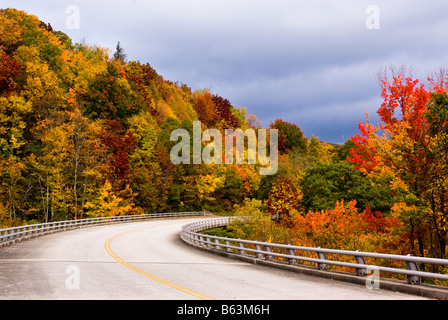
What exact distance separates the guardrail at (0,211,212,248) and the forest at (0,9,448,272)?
203 cm

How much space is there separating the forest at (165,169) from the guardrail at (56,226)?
2.03 meters

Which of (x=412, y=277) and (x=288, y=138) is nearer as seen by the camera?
(x=412, y=277)

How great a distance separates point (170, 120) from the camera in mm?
75938

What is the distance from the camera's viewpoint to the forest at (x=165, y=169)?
17.2 m

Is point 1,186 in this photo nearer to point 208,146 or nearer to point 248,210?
point 248,210

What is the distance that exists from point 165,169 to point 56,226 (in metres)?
35.0

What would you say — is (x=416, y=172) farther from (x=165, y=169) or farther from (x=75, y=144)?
(x=165, y=169)

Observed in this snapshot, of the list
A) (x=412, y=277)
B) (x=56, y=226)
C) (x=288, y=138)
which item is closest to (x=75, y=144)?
(x=56, y=226)

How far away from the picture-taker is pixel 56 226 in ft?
113

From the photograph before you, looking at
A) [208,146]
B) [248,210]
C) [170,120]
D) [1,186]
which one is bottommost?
[248,210]

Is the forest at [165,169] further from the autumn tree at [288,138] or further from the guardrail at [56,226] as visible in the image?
the autumn tree at [288,138]

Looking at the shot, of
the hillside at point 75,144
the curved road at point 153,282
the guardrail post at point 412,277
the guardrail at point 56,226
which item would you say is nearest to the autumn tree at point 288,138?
the hillside at point 75,144
